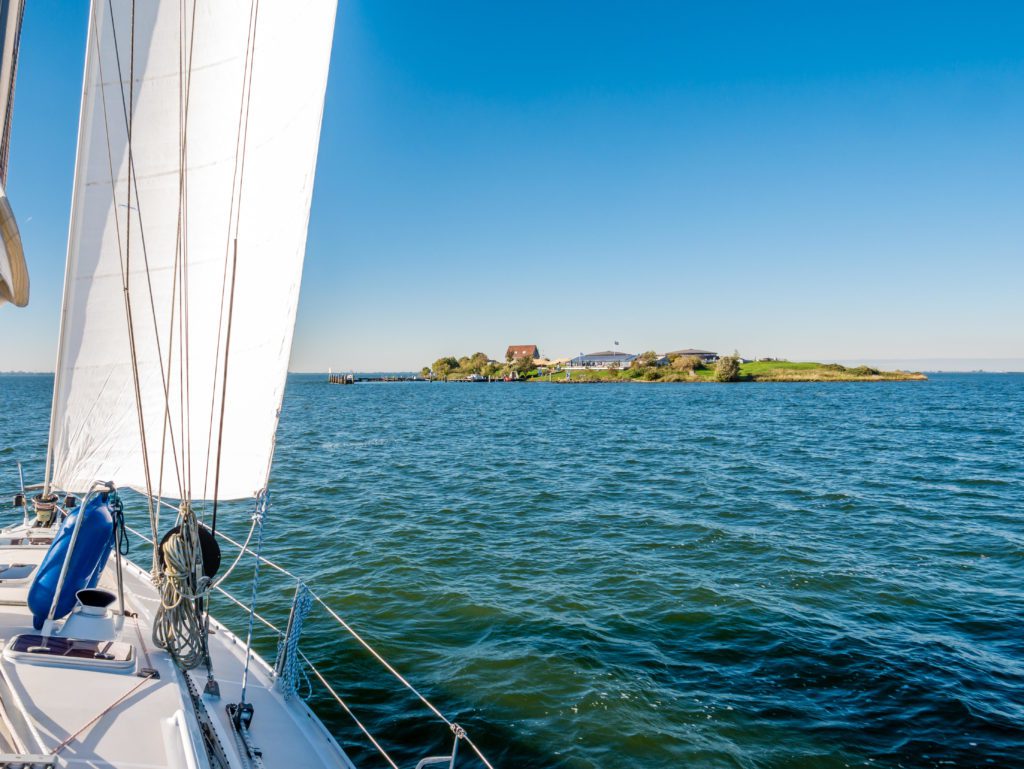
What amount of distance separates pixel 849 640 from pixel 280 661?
8506 millimetres

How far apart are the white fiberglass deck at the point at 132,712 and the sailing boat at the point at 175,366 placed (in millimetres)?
21

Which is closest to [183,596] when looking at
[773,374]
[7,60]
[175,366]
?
[175,366]

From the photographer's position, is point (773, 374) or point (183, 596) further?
point (773, 374)

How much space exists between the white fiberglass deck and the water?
2.05 m

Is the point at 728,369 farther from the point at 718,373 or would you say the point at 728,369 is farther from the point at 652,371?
the point at 652,371

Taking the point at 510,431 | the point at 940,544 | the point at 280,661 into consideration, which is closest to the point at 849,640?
the point at 940,544

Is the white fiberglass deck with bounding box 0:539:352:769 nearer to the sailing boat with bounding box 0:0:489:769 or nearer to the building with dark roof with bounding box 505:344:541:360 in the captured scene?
the sailing boat with bounding box 0:0:489:769

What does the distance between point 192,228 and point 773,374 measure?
124 m

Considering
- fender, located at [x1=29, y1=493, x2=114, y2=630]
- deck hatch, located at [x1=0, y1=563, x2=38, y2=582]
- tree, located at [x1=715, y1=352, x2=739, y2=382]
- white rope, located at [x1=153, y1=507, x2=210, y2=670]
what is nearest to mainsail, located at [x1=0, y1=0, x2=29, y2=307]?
fender, located at [x1=29, y1=493, x2=114, y2=630]

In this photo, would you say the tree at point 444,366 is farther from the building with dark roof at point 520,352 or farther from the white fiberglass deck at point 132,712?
the white fiberglass deck at point 132,712

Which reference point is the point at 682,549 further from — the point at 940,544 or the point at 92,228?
the point at 92,228

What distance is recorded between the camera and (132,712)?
3996mm

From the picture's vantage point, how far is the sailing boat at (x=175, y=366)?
4.35 metres

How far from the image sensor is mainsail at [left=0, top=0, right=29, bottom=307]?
471 centimetres
